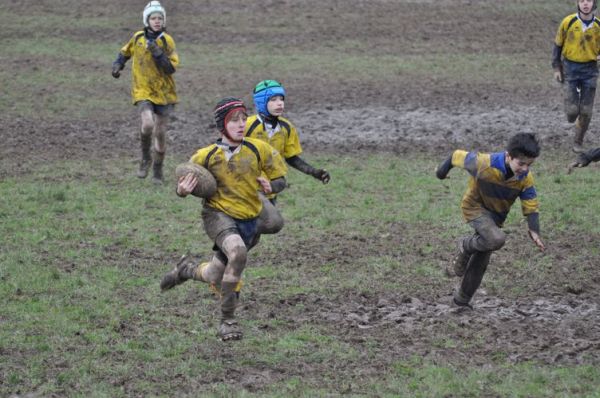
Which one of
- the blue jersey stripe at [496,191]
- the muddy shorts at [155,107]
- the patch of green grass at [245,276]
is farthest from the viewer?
the muddy shorts at [155,107]

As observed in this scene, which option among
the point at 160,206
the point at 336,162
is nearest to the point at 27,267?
the point at 160,206

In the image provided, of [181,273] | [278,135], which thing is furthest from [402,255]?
[181,273]

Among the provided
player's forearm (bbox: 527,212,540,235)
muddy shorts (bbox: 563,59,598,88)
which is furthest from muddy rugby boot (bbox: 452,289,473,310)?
muddy shorts (bbox: 563,59,598,88)

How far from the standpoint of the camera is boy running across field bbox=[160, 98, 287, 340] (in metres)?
8.73

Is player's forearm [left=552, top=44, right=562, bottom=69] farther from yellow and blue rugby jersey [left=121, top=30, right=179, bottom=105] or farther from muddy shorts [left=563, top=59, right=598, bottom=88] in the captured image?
yellow and blue rugby jersey [left=121, top=30, right=179, bottom=105]

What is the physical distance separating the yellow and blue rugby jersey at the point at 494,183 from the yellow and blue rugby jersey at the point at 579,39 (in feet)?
22.7

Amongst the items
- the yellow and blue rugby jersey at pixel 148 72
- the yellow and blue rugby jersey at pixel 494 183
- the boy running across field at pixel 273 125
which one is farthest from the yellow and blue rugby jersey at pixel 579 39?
the yellow and blue rugby jersey at pixel 494 183

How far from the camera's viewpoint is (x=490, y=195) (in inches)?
370

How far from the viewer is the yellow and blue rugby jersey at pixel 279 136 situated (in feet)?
33.8

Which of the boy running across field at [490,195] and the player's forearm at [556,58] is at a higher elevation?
the player's forearm at [556,58]

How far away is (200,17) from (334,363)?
2133 centimetres

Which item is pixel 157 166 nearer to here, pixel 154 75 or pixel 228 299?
pixel 154 75

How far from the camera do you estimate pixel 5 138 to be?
17.7 metres

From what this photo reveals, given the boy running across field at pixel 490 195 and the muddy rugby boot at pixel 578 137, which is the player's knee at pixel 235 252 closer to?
the boy running across field at pixel 490 195
